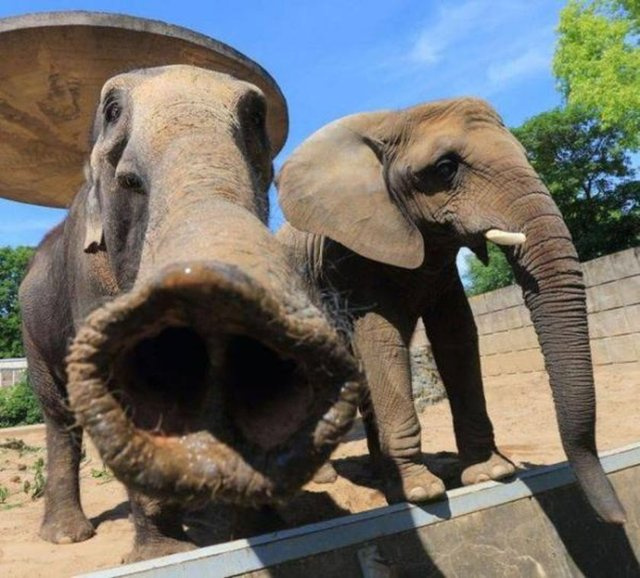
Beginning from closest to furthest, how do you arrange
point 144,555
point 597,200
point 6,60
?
point 144,555 → point 6,60 → point 597,200

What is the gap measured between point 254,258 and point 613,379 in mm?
9615

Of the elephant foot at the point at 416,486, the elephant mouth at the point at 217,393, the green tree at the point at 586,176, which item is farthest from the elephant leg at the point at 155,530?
the green tree at the point at 586,176

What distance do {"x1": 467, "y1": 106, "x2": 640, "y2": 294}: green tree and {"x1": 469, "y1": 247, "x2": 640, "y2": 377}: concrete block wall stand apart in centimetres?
1532

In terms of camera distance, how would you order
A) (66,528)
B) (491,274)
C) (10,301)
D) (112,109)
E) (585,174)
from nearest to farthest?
(112,109) < (66,528) < (585,174) < (491,274) < (10,301)

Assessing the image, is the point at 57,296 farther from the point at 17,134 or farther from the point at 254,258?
the point at 254,258

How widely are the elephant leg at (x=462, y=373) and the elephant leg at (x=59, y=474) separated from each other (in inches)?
91.9

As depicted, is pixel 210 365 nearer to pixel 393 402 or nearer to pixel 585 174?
pixel 393 402

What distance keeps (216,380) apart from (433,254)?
9.79ft

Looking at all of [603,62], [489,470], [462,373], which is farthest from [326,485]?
[603,62]

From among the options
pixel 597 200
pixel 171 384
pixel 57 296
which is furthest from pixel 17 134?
pixel 597 200

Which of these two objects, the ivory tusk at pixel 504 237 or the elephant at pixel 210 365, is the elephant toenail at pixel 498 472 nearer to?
the ivory tusk at pixel 504 237

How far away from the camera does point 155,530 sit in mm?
3285

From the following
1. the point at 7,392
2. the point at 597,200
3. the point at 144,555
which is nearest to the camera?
the point at 144,555

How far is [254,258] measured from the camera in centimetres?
149
